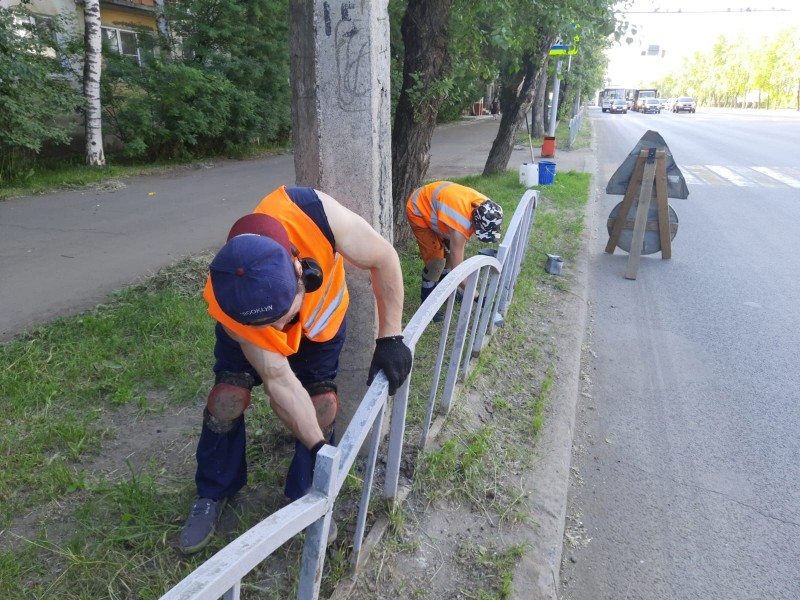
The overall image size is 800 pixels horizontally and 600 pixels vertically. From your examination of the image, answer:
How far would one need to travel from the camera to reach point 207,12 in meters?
13.1

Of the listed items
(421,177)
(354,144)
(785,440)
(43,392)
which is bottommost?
(785,440)

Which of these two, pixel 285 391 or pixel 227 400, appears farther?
pixel 227 400

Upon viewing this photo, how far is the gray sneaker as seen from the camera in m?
2.16

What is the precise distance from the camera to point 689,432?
3.38 metres

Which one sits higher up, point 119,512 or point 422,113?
point 422,113

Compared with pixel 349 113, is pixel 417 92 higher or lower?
higher

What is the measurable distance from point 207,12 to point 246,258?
44.8 ft

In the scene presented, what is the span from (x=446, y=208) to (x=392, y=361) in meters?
2.64

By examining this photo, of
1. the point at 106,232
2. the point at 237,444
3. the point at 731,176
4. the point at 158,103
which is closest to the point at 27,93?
the point at 158,103

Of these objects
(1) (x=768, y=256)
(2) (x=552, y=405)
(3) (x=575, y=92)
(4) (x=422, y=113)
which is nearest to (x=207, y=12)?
(4) (x=422, y=113)

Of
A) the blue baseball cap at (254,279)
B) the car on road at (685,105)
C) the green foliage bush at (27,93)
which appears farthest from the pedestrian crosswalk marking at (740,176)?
the car on road at (685,105)

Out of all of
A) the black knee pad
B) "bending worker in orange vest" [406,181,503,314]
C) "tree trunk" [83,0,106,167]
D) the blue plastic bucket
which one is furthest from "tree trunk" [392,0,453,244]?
"tree trunk" [83,0,106,167]

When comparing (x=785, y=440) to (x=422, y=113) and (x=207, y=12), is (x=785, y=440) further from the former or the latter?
(x=207, y=12)

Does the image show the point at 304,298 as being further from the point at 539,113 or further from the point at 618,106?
the point at 618,106
